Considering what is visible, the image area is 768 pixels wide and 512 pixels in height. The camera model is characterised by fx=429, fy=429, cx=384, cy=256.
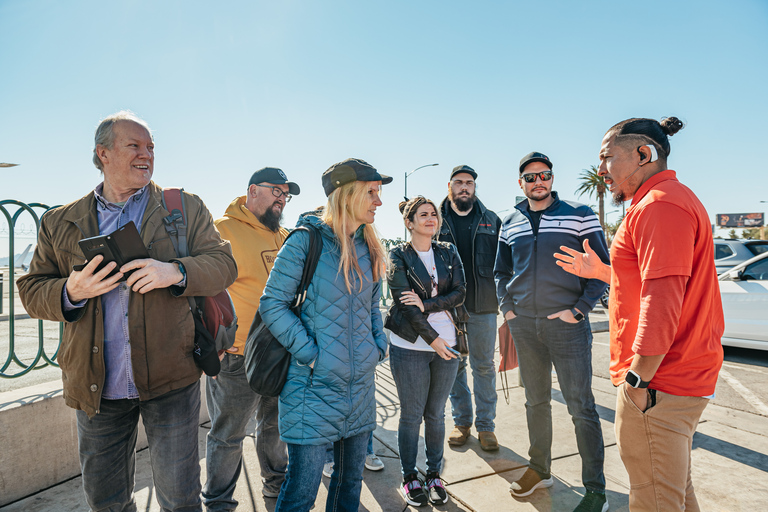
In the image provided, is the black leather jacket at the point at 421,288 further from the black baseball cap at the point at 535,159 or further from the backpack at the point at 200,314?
the backpack at the point at 200,314

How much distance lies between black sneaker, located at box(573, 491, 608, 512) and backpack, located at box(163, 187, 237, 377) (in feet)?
7.76

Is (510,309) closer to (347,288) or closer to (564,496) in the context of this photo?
(564,496)

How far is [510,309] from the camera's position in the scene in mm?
3301

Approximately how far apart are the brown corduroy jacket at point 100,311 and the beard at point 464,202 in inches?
108

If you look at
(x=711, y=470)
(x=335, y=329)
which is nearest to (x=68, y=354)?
(x=335, y=329)

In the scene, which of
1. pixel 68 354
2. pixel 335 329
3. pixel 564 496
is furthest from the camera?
pixel 564 496

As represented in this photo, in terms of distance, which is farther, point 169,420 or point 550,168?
point 550,168

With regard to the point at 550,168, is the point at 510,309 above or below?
below

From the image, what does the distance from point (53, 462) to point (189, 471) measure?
1.74 m

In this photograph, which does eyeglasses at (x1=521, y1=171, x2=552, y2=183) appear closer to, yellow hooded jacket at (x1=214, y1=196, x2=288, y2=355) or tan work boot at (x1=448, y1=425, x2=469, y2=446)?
yellow hooded jacket at (x1=214, y1=196, x2=288, y2=355)

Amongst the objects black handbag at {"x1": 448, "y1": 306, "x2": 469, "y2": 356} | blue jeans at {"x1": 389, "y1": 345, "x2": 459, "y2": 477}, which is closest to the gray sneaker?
blue jeans at {"x1": 389, "y1": 345, "x2": 459, "y2": 477}

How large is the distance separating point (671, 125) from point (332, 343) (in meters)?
1.97

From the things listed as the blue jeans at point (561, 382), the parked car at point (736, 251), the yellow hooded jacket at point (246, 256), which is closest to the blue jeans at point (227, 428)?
the yellow hooded jacket at point (246, 256)

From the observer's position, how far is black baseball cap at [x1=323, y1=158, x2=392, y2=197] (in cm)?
228
